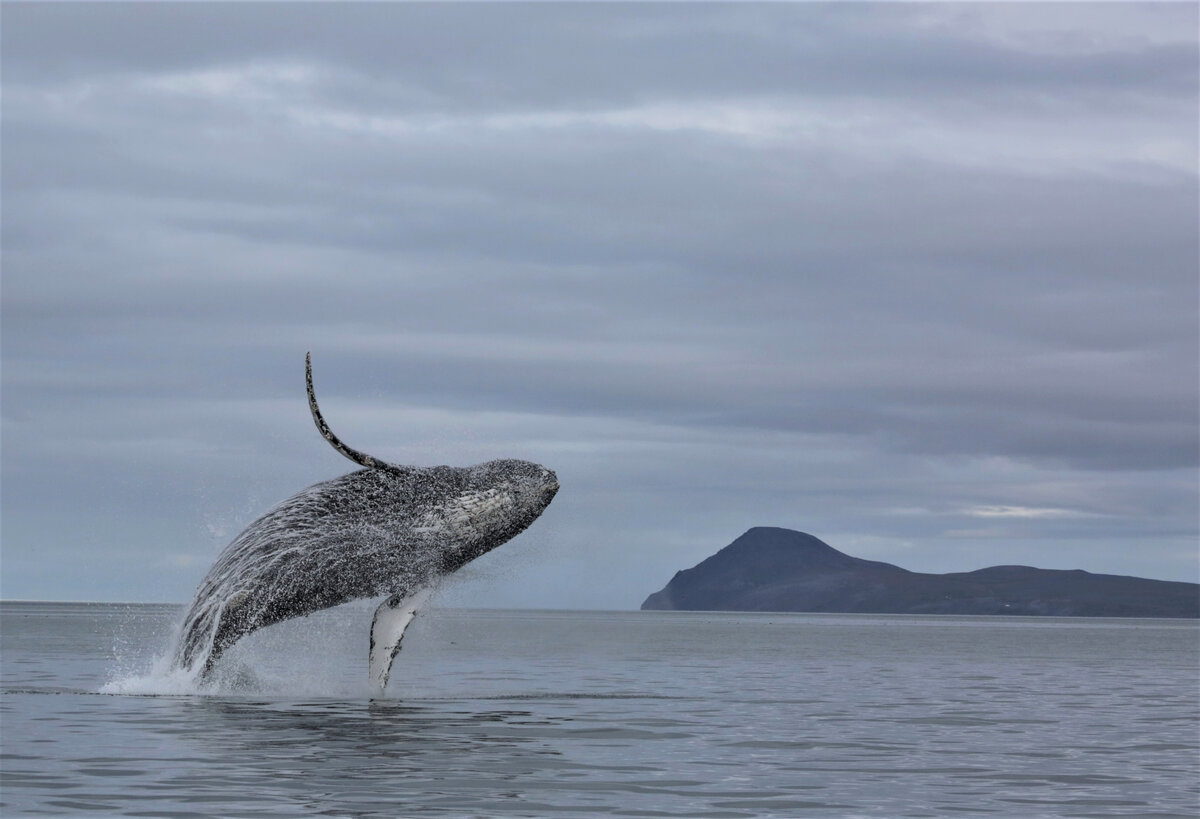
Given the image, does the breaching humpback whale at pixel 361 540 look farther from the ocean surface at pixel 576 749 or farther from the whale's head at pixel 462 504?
the ocean surface at pixel 576 749

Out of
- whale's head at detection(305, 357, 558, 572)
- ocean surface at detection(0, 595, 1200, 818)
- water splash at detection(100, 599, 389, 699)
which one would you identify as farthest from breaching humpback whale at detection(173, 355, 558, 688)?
ocean surface at detection(0, 595, 1200, 818)

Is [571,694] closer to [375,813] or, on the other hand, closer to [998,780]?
[998,780]

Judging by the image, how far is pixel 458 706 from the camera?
26.9 meters

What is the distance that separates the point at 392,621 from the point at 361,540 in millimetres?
2044

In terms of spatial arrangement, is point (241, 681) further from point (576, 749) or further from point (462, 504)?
point (576, 749)

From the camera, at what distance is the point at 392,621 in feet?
87.1

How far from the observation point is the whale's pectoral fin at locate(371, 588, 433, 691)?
86.5 feet

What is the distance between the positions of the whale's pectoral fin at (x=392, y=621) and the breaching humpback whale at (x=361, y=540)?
0.61 feet

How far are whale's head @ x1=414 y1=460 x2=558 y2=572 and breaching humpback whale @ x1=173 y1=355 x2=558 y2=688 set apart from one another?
0.7 inches

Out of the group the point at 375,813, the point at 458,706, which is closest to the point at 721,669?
the point at 458,706

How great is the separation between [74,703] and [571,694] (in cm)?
1015

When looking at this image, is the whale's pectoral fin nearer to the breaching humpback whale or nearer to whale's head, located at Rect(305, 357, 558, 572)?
the breaching humpback whale

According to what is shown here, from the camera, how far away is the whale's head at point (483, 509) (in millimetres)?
25469

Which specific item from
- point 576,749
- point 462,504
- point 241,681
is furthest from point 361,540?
point 576,749
